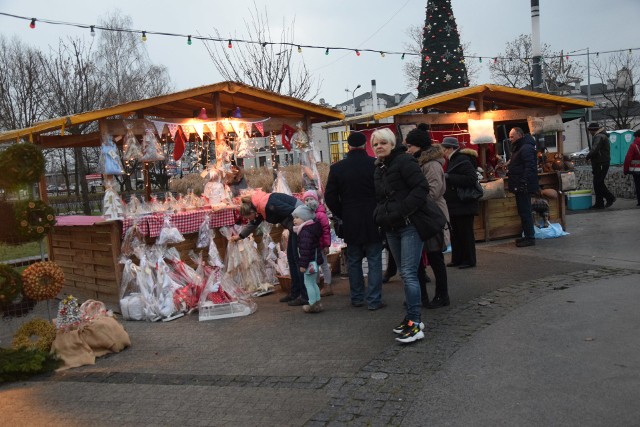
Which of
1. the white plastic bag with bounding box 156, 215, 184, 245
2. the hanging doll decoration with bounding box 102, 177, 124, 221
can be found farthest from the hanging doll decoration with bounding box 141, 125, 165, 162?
the white plastic bag with bounding box 156, 215, 184, 245

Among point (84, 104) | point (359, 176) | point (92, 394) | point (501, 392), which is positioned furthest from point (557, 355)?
point (84, 104)

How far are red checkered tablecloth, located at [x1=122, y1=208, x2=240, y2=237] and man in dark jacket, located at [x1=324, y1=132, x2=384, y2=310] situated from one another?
8.04 ft

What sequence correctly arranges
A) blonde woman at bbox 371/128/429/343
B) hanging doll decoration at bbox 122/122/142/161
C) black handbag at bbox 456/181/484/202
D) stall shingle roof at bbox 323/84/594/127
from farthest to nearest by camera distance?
1. stall shingle roof at bbox 323/84/594/127
2. hanging doll decoration at bbox 122/122/142/161
3. black handbag at bbox 456/181/484/202
4. blonde woman at bbox 371/128/429/343

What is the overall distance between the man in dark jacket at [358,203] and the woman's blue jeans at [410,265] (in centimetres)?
88

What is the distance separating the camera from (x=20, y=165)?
18.2 ft

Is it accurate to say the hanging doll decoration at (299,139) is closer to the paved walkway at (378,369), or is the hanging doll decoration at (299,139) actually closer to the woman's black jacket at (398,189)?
the paved walkway at (378,369)

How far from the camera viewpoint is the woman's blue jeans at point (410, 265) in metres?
5.42

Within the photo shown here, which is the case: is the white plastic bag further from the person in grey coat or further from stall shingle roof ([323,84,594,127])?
stall shingle roof ([323,84,594,127])

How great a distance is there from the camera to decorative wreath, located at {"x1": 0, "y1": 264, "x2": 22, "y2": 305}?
17.8 ft

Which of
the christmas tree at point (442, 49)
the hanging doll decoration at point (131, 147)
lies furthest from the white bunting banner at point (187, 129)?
the christmas tree at point (442, 49)

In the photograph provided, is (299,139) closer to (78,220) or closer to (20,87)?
(78,220)

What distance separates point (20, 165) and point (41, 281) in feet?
3.58

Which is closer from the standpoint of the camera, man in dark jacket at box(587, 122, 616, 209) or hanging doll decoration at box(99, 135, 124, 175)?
hanging doll decoration at box(99, 135, 124, 175)

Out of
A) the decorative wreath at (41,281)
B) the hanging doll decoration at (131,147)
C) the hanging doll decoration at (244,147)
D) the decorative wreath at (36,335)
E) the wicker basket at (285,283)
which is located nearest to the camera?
the decorative wreath at (41,281)
